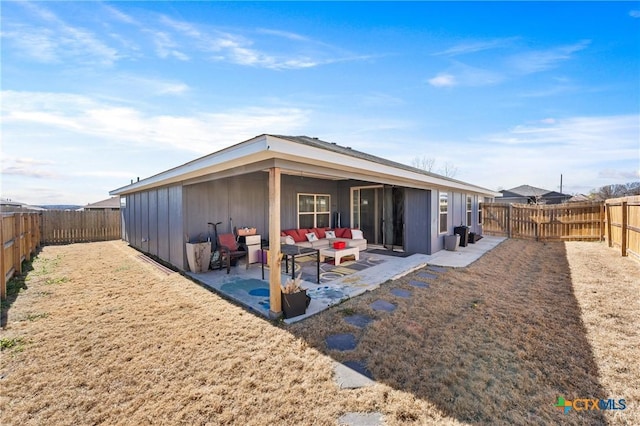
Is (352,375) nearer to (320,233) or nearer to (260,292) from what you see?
(260,292)

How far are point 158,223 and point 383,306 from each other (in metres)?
7.18

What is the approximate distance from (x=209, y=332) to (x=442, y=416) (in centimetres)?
270

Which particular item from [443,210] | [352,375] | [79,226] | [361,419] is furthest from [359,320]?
[79,226]

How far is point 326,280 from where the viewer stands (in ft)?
18.4

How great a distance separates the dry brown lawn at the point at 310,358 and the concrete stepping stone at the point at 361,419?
52 mm

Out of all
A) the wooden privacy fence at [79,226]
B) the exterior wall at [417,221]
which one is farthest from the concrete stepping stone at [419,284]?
the wooden privacy fence at [79,226]

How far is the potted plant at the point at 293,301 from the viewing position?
12.4 feet

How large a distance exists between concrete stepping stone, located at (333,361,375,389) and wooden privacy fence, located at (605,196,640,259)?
8.95m

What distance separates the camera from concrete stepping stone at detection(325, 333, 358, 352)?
9.95 ft

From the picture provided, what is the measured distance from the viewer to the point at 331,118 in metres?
10.9

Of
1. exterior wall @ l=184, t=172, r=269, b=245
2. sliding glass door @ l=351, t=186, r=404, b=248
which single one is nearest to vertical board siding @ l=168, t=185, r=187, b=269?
exterior wall @ l=184, t=172, r=269, b=245

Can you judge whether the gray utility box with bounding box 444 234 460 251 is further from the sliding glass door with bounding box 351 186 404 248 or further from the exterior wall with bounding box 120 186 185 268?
Result: the exterior wall with bounding box 120 186 185 268

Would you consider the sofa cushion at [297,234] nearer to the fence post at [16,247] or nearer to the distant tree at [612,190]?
the fence post at [16,247]

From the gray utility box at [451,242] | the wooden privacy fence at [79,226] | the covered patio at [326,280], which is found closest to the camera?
the covered patio at [326,280]
